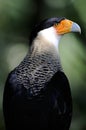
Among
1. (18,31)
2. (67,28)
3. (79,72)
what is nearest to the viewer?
(67,28)

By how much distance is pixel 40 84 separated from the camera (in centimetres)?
421

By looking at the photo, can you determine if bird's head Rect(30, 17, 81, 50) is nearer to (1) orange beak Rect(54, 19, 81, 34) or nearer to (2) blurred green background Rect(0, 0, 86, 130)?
(1) orange beak Rect(54, 19, 81, 34)

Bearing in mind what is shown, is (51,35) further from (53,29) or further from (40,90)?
(40,90)

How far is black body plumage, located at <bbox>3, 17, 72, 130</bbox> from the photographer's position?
4211 millimetres

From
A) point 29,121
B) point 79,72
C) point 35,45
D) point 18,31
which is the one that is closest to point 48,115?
point 29,121

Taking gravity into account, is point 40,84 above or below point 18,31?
below

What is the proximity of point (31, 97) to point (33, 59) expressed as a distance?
261mm

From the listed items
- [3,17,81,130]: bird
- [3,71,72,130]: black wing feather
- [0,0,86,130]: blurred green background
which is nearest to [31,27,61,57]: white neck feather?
[3,17,81,130]: bird

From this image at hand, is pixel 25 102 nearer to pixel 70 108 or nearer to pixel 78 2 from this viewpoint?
pixel 70 108

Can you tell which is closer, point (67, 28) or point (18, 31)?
point (67, 28)

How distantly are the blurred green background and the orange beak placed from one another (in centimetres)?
246

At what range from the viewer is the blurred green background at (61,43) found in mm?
7117

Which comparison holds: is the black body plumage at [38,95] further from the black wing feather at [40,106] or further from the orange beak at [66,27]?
the orange beak at [66,27]

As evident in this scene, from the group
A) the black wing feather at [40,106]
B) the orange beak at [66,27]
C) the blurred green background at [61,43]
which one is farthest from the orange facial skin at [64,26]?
the blurred green background at [61,43]
